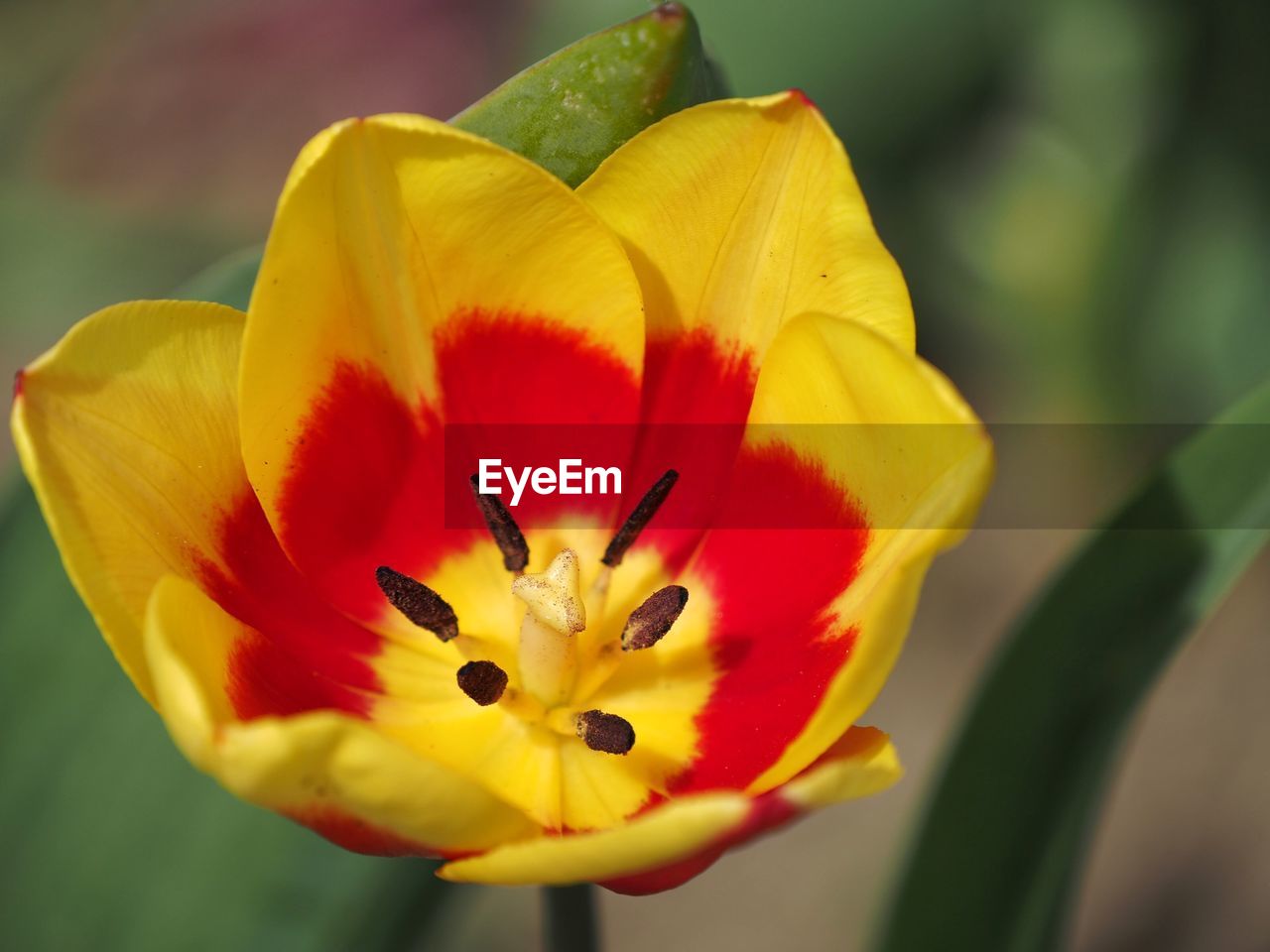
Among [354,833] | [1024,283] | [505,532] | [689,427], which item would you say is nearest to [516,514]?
[505,532]

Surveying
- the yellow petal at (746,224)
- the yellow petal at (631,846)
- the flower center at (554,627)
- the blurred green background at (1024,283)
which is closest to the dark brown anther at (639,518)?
the flower center at (554,627)

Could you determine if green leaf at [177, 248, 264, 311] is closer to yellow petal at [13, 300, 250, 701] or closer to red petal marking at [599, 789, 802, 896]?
yellow petal at [13, 300, 250, 701]

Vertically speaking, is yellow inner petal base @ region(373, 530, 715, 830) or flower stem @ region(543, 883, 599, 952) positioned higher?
yellow inner petal base @ region(373, 530, 715, 830)

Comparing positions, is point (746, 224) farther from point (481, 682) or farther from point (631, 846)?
point (631, 846)

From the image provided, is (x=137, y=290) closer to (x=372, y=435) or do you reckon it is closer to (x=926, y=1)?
(x=926, y=1)

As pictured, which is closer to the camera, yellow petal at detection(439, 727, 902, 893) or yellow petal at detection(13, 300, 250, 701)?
yellow petal at detection(439, 727, 902, 893)

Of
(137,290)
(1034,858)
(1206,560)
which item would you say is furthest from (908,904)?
(137,290)
